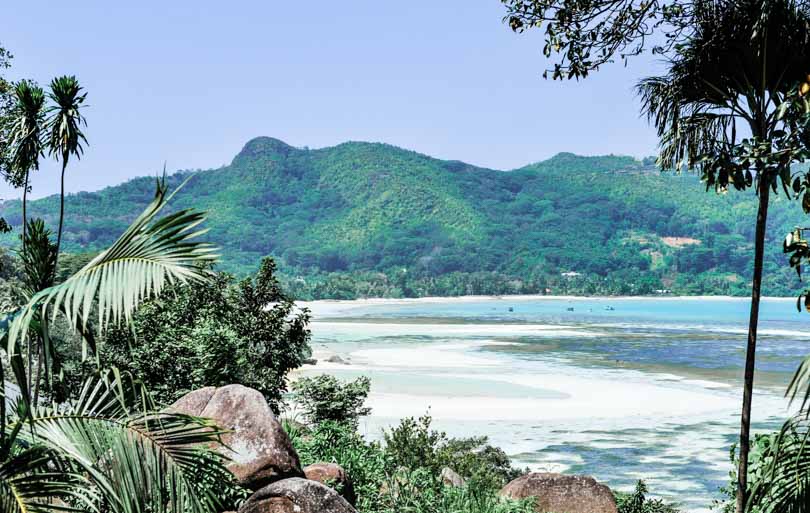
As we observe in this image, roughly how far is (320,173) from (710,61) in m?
171

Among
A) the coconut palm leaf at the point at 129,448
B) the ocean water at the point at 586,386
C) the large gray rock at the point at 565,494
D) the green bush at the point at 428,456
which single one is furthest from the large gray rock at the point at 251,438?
the ocean water at the point at 586,386

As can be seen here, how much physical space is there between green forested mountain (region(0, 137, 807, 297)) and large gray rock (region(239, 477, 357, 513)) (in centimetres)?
10423

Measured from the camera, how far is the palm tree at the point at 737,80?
738 cm

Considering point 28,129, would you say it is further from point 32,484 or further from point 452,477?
point 32,484

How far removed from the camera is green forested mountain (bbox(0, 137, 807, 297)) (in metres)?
126

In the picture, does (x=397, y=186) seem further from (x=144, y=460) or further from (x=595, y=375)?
(x=144, y=460)

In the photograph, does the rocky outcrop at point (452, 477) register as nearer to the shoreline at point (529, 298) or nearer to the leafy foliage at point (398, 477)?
the leafy foliage at point (398, 477)

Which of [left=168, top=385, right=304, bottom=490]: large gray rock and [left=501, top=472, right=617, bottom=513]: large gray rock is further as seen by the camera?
[left=501, top=472, right=617, bottom=513]: large gray rock

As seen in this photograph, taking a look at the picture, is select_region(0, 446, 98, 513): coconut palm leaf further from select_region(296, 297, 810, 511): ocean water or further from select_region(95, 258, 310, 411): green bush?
select_region(296, 297, 810, 511): ocean water

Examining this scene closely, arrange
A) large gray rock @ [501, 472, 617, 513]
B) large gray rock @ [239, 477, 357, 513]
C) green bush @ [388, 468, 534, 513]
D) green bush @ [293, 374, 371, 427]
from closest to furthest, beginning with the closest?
1. large gray rock @ [239, 477, 357, 513]
2. green bush @ [388, 468, 534, 513]
3. large gray rock @ [501, 472, 617, 513]
4. green bush @ [293, 374, 371, 427]

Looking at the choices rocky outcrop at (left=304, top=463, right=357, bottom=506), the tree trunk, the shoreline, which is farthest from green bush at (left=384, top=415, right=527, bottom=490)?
the shoreline

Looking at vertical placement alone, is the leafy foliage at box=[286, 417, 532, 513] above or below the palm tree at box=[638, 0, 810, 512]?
below

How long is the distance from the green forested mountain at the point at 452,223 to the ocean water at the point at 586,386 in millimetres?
53786

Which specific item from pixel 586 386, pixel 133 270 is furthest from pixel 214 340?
pixel 586 386
